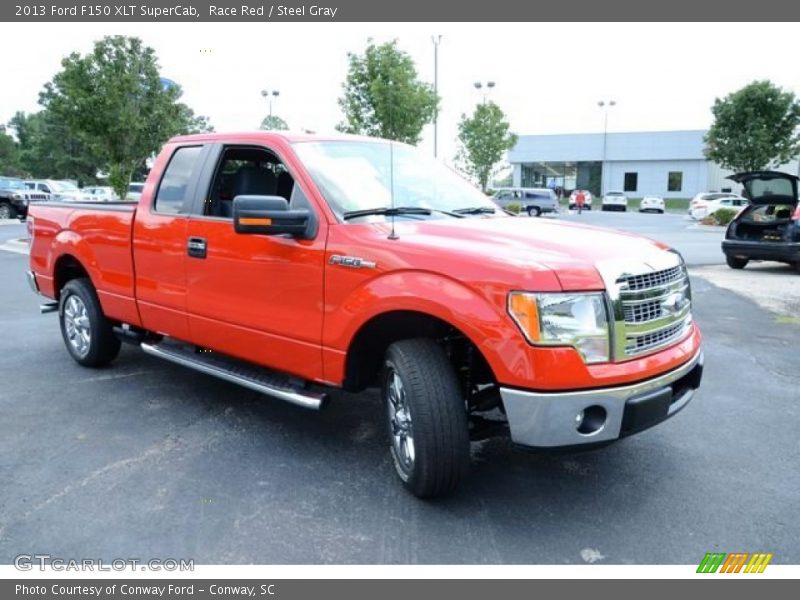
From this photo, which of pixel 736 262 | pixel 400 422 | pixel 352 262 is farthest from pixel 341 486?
pixel 736 262

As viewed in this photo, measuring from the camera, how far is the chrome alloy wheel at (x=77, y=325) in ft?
19.0

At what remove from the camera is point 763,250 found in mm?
12070

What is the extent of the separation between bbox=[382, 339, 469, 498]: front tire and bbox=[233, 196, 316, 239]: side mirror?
2.93ft

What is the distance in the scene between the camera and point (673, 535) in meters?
3.19

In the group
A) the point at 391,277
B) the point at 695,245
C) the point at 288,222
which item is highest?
the point at 288,222

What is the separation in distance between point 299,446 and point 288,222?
146cm

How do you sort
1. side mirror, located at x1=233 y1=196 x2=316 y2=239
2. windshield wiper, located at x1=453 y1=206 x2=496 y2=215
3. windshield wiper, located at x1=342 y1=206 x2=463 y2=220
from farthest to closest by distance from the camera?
windshield wiper, located at x1=453 y1=206 x2=496 y2=215 < windshield wiper, located at x1=342 y1=206 x2=463 y2=220 < side mirror, located at x1=233 y1=196 x2=316 y2=239

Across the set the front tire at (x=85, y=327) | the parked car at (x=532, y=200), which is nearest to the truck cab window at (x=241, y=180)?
the front tire at (x=85, y=327)

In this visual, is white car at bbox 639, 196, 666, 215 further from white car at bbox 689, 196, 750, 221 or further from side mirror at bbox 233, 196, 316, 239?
side mirror at bbox 233, 196, 316, 239

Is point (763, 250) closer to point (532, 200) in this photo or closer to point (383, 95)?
point (383, 95)

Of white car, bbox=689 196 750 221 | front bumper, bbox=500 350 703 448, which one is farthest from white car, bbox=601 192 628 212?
front bumper, bbox=500 350 703 448

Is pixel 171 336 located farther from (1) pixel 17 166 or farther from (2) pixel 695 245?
(1) pixel 17 166

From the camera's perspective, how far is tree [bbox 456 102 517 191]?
43.8 metres

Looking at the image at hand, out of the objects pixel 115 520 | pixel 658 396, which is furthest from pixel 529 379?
pixel 115 520
